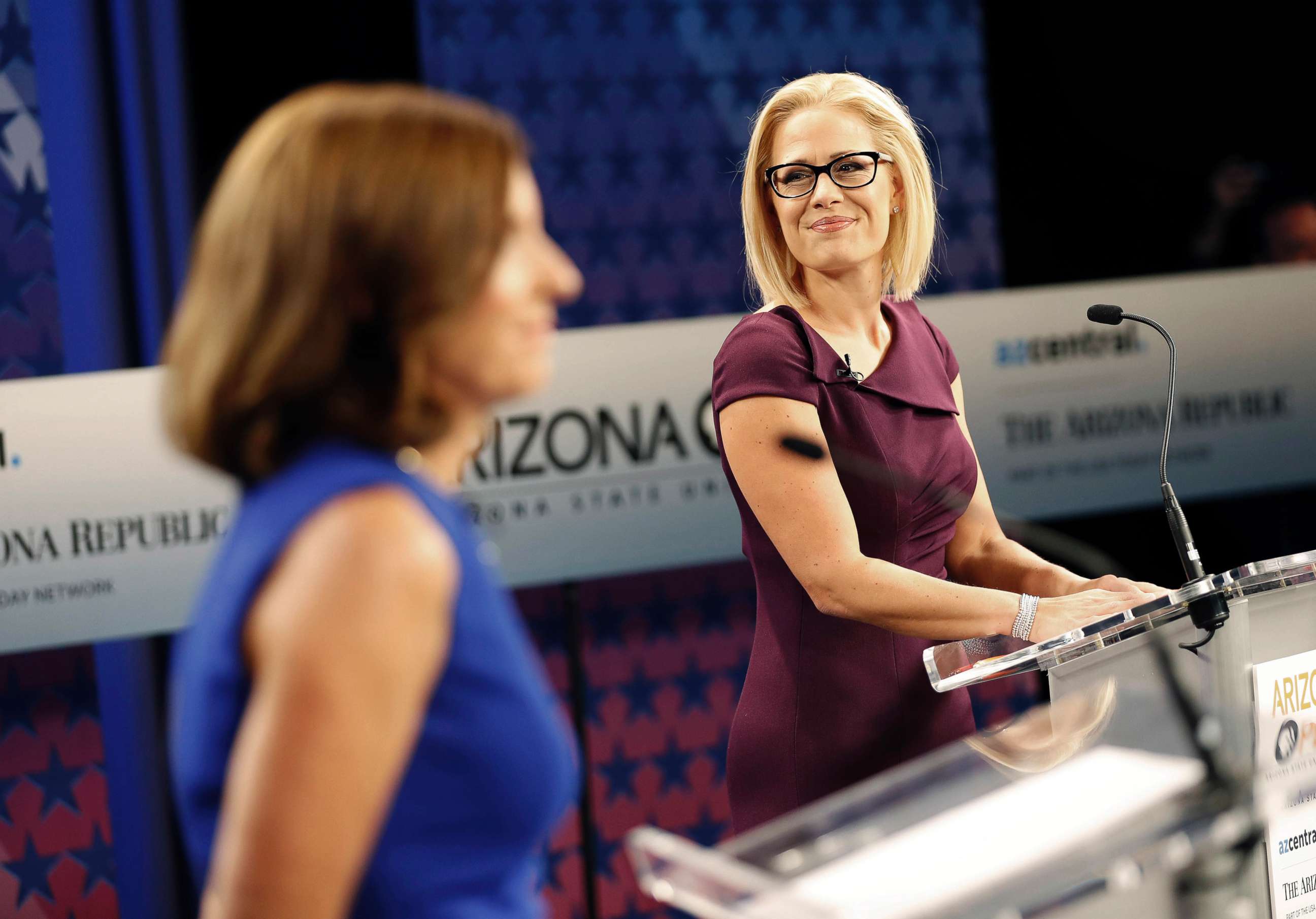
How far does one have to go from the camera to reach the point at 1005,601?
1.71m

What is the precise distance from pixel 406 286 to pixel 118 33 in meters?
2.73

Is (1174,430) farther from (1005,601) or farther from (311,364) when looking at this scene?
(311,364)

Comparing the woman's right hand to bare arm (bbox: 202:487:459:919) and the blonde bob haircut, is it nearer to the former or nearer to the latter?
the blonde bob haircut

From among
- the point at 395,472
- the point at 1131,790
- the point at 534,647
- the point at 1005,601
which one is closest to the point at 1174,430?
the point at 534,647

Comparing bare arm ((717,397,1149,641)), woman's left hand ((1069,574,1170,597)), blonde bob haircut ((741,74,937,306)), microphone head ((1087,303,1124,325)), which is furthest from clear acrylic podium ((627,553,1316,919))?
blonde bob haircut ((741,74,937,306))

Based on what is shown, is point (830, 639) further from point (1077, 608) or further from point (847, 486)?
point (1077, 608)

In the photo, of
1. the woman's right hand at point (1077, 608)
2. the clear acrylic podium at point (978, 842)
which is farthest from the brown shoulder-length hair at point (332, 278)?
the woman's right hand at point (1077, 608)

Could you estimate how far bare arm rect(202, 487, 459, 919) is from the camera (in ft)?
2.36

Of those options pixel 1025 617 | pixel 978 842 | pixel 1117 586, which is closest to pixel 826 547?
pixel 1025 617

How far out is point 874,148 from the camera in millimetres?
1885

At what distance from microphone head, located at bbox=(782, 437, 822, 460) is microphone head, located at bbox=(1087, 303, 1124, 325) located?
47cm

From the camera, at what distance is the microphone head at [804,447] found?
1569 mm

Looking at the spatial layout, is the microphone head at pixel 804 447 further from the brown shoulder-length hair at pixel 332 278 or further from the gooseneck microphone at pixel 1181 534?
the brown shoulder-length hair at pixel 332 278

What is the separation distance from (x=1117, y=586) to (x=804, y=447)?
0.47 m
